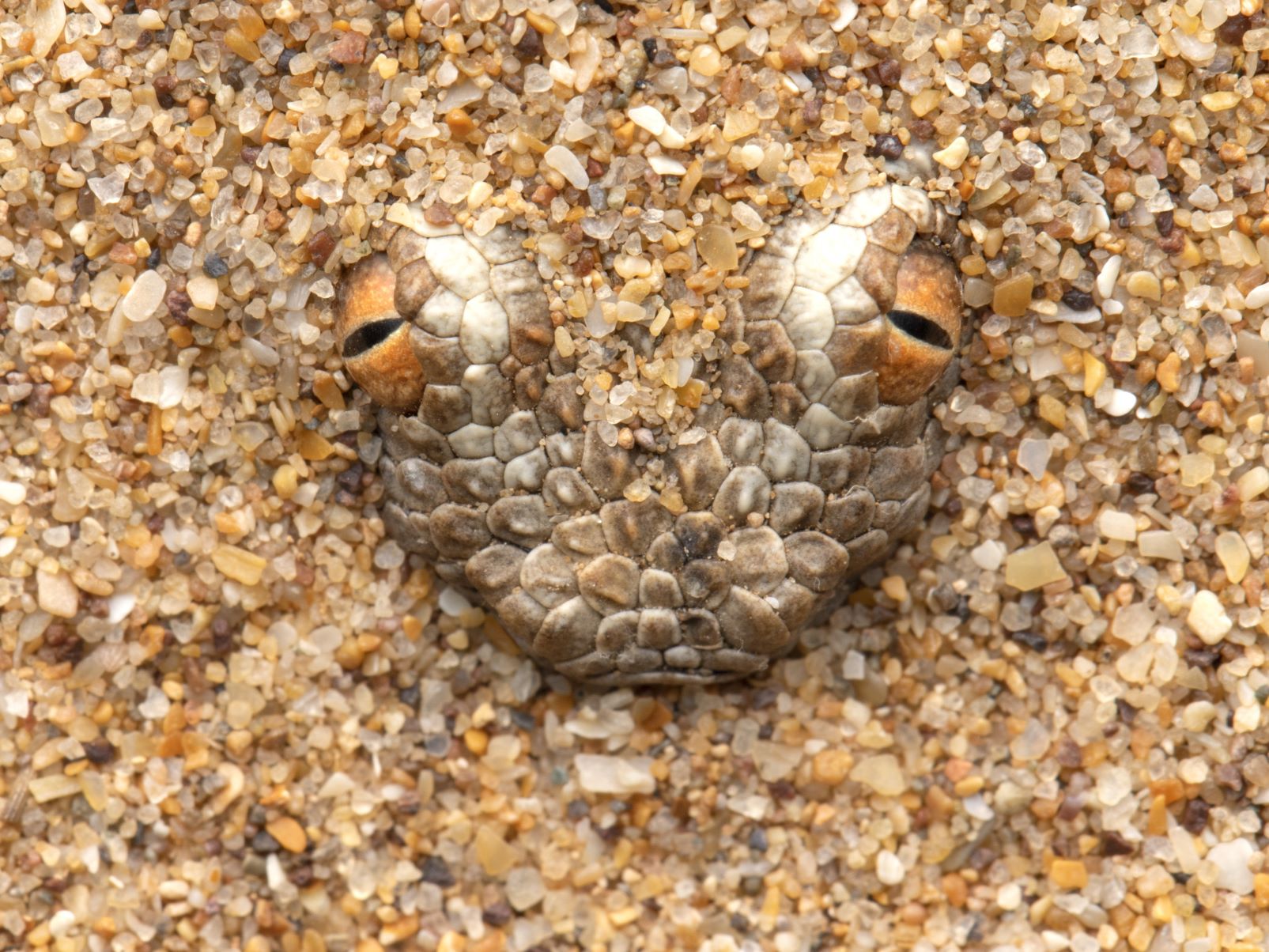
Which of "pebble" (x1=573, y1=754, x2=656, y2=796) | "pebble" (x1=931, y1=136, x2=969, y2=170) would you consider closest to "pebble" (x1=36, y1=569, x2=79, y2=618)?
"pebble" (x1=573, y1=754, x2=656, y2=796)

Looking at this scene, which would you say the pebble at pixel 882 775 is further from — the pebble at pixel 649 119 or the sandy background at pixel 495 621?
the pebble at pixel 649 119

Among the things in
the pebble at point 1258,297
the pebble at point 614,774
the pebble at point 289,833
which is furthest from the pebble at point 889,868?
the pebble at point 1258,297

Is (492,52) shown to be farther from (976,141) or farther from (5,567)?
(5,567)

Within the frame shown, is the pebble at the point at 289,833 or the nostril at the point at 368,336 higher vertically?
the nostril at the point at 368,336

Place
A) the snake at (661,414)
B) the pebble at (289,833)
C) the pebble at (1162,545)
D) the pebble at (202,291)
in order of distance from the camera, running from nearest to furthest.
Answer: the snake at (661,414) → the pebble at (202,291) → the pebble at (1162,545) → the pebble at (289,833)

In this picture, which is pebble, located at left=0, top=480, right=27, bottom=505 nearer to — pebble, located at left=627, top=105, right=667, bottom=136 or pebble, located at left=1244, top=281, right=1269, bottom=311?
pebble, located at left=627, top=105, right=667, bottom=136

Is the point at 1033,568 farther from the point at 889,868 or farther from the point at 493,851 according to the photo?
the point at 493,851

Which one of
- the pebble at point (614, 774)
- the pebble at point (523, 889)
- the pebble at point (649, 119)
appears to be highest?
the pebble at point (649, 119)

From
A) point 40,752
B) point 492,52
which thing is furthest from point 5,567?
point 492,52
